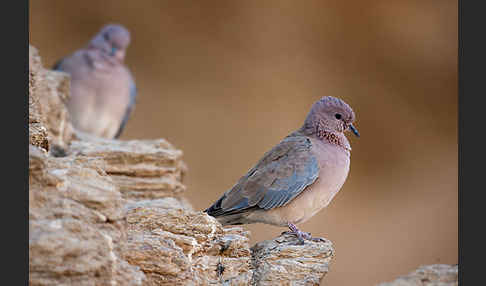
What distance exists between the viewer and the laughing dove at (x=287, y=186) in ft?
16.3

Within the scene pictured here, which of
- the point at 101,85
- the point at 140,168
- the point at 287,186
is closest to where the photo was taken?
the point at 287,186

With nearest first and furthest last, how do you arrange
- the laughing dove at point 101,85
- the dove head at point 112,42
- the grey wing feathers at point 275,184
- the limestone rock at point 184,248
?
the limestone rock at point 184,248, the grey wing feathers at point 275,184, the laughing dove at point 101,85, the dove head at point 112,42

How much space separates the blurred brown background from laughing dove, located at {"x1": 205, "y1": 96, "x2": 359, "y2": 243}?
6.84 metres

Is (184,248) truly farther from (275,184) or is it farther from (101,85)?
(101,85)

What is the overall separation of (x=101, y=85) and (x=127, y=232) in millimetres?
5072

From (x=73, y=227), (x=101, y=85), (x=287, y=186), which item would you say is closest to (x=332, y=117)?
(x=287, y=186)

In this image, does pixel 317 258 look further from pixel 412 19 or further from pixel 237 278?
pixel 412 19

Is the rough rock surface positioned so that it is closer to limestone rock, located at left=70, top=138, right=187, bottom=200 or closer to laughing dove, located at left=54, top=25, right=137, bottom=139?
limestone rock, located at left=70, top=138, right=187, bottom=200

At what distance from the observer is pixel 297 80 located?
12.5 meters

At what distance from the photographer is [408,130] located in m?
12.4

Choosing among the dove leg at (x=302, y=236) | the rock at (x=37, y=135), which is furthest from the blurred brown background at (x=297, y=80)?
the rock at (x=37, y=135)

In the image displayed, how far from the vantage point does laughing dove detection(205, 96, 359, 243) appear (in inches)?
195

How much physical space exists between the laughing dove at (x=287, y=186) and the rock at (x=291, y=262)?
13.8 inches

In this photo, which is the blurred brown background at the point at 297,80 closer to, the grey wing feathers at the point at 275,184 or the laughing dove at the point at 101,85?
the laughing dove at the point at 101,85
